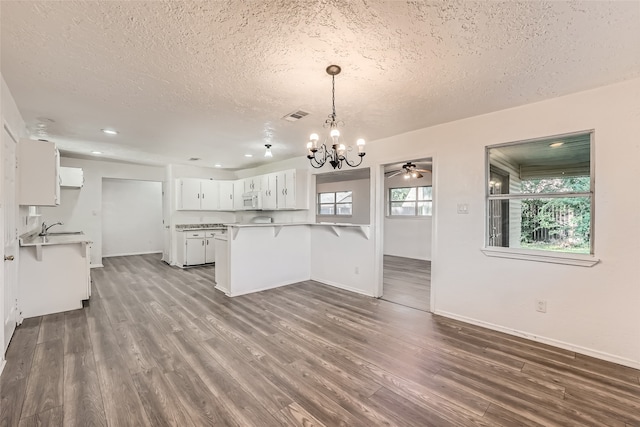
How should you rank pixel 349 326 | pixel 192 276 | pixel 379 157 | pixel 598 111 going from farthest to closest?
pixel 192 276 → pixel 379 157 → pixel 349 326 → pixel 598 111

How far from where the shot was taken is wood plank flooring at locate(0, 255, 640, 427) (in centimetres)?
184

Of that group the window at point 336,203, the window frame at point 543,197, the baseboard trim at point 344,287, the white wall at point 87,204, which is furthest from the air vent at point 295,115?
the window at point 336,203

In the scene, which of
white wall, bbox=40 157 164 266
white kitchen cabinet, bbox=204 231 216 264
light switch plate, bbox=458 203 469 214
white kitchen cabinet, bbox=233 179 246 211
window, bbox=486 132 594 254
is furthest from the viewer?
white kitchen cabinet, bbox=233 179 246 211

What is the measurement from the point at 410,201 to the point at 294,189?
4.17 m

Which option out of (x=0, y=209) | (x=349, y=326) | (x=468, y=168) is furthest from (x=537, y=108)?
(x=0, y=209)

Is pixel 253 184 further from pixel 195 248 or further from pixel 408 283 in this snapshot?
pixel 408 283

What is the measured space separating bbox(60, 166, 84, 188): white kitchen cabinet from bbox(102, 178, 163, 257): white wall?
2059 millimetres

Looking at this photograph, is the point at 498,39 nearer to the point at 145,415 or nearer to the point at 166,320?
the point at 145,415

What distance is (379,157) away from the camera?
4359 mm

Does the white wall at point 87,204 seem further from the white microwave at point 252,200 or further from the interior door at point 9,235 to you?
the interior door at point 9,235

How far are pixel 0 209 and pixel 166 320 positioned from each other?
1.91 meters

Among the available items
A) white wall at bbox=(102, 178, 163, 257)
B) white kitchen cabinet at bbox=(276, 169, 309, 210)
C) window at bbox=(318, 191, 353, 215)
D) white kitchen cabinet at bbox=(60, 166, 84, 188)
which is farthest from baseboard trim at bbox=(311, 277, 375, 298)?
white wall at bbox=(102, 178, 163, 257)

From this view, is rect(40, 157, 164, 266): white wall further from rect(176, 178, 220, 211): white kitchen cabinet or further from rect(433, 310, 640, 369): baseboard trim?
rect(433, 310, 640, 369): baseboard trim

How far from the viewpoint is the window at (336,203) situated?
928cm
